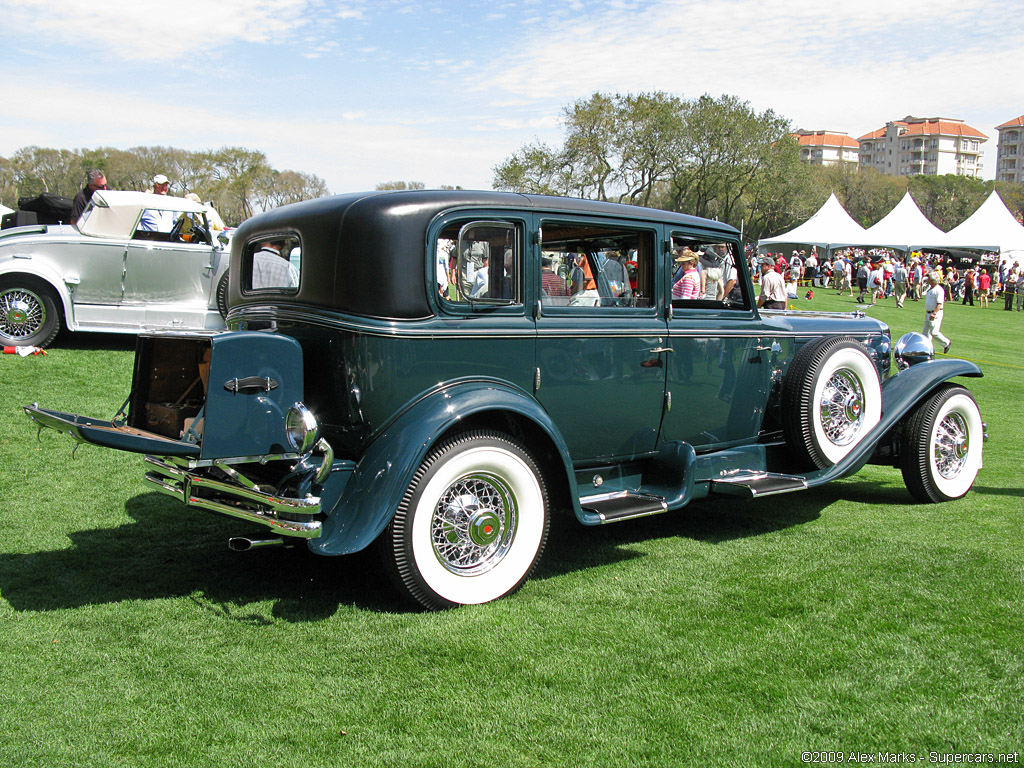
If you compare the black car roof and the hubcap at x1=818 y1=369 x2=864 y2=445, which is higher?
the black car roof

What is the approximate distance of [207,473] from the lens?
4.05 meters

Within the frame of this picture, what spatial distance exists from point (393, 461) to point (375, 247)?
1.06 m

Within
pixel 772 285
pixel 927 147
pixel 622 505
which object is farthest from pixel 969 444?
pixel 927 147

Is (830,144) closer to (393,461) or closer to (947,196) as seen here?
(947,196)

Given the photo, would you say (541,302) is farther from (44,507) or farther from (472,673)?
(44,507)

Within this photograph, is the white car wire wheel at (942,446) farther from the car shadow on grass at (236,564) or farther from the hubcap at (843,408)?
the car shadow on grass at (236,564)

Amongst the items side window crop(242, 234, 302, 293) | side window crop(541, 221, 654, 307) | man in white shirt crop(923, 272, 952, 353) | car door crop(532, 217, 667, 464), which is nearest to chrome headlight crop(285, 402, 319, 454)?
side window crop(242, 234, 302, 293)

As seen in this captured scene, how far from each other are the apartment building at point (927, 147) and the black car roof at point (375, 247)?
184535 mm

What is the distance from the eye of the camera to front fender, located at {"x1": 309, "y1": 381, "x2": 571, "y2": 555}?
3.71 meters

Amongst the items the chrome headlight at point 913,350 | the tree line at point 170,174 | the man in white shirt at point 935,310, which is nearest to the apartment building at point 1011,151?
the tree line at point 170,174

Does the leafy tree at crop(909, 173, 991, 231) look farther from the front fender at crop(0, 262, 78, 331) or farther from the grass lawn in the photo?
the grass lawn

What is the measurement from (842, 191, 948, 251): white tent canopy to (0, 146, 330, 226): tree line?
36019mm

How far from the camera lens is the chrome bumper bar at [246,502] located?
3.65 metres

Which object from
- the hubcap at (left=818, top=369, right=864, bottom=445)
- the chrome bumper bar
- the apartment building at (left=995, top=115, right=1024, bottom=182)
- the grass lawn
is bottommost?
the grass lawn
